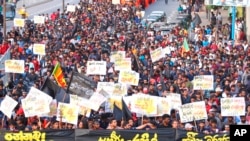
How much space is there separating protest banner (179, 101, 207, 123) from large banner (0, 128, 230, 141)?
0.98 m

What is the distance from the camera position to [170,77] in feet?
68.2

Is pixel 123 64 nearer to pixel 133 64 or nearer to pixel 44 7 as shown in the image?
pixel 133 64

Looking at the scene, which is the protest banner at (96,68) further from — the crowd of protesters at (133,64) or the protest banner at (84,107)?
the protest banner at (84,107)

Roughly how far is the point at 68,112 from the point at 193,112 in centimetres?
235

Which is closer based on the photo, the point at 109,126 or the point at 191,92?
the point at 109,126

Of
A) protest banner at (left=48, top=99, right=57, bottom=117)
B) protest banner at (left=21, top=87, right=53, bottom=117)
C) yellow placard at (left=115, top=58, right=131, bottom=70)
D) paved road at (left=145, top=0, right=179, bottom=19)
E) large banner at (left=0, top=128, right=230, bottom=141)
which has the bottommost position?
large banner at (left=0, top=128, right=230, bottom=141)

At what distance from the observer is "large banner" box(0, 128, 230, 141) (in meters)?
13.9

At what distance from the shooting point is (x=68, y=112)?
14797 mm

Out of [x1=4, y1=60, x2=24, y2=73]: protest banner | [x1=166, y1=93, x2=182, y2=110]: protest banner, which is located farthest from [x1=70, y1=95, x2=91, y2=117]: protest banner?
[x1=4, y1=60, x2=24, y2=73]: protest banner

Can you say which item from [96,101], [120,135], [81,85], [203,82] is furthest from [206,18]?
[120,135]

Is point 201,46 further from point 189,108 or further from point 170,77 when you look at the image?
point 189,108

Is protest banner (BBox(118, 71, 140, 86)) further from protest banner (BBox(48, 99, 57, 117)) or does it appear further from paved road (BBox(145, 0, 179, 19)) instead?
paved road (BBox(145, 0, 179, 19))

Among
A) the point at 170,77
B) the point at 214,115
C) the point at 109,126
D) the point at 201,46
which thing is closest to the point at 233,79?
the point at 170,77

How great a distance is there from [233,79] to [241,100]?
4568mm
